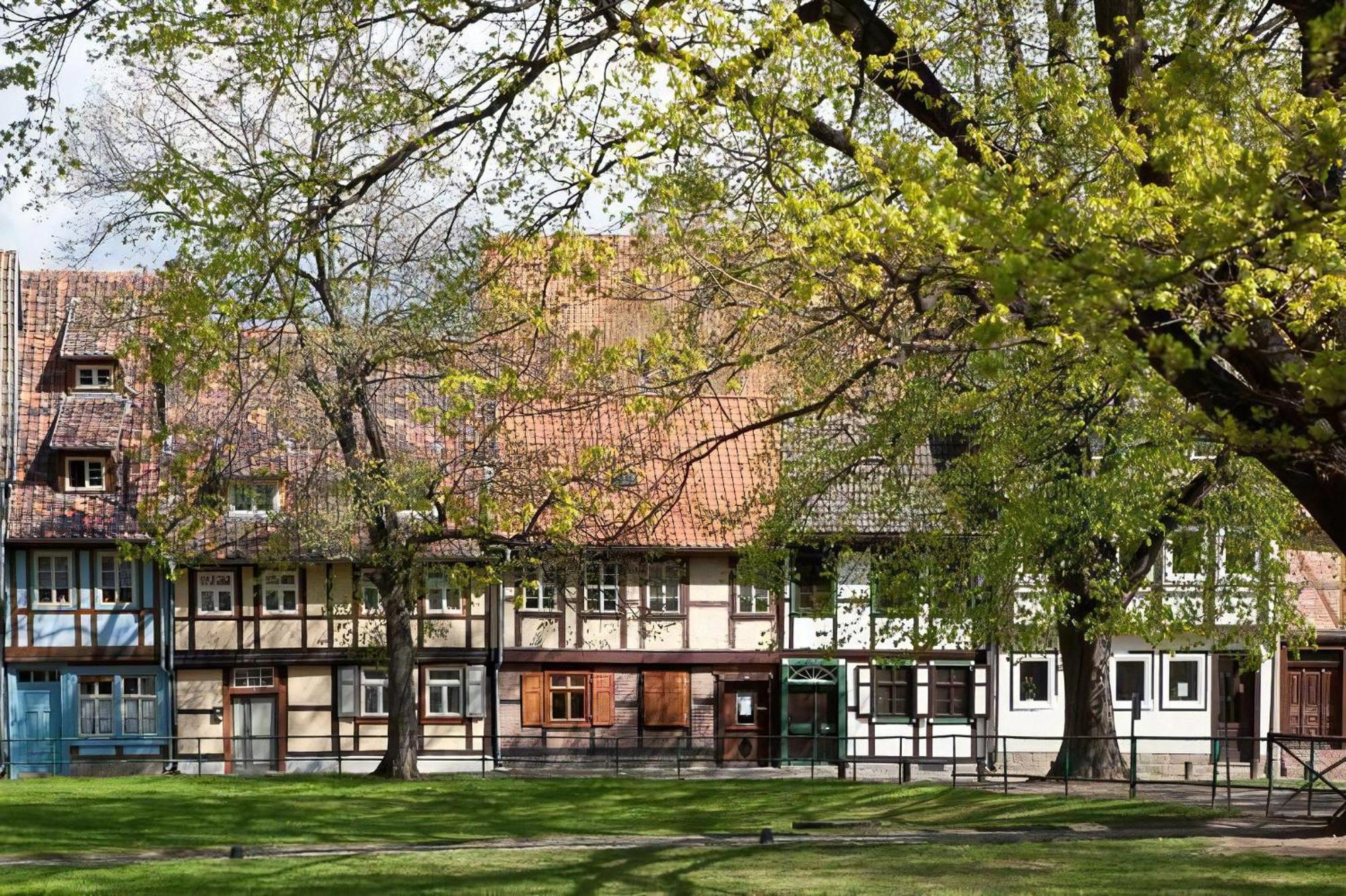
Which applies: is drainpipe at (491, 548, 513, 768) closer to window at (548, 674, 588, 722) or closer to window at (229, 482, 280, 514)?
window at (548, 674, 588, 722)

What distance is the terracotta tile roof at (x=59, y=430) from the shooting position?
1516 inches

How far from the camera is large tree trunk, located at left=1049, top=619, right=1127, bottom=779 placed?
28547 millimetres

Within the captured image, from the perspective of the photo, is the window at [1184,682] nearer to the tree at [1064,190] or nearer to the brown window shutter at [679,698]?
the brown window shutter at [679,698]

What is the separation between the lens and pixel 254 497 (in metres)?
28.0

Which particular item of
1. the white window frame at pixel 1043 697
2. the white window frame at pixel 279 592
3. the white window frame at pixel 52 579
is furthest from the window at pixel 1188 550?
the white window frame at pixel 52 579

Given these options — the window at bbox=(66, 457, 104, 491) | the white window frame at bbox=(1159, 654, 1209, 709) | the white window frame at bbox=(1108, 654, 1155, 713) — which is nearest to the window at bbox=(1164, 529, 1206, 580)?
the white window frame at bbox=(1108, 654, 1155, 713)

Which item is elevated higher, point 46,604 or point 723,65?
point 723,65

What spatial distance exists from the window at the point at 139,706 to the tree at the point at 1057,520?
18.1 meters

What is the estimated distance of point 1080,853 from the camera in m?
16.8

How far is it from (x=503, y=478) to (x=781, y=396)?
6562 millimetres

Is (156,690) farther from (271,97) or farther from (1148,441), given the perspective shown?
(271,97)

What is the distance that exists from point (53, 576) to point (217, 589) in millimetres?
3548

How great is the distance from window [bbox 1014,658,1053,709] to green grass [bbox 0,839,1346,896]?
24092 millimetres

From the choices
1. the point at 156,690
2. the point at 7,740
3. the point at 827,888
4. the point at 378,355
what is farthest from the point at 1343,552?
the point at 156,690
